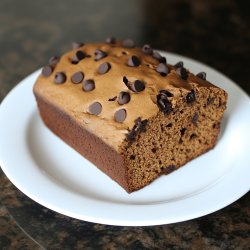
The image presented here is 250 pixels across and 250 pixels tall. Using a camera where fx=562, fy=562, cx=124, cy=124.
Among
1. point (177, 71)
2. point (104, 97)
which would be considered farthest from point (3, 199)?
point (177, 71)

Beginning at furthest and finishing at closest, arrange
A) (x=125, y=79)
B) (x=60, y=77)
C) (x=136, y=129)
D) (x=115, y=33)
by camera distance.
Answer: (x=115, y=33), (x=60, y=77), (x=125, y=79), (x=136, y=129)

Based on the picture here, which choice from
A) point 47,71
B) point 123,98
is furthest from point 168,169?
point 47,71

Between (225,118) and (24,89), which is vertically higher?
(225,118)

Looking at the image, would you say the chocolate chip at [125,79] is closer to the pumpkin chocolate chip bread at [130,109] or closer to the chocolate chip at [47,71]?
the pumpkin chocolate chip bread at [130,109]

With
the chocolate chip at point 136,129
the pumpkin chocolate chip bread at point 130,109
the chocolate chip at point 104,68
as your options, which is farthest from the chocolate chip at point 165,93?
the chocolate chip at point 104,68

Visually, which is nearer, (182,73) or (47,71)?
(182,73)

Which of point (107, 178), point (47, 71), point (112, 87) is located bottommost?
point (107, 178)

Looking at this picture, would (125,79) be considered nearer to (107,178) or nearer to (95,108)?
(95,108)

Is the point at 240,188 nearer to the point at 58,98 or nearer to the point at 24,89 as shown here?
the point at 58,98
